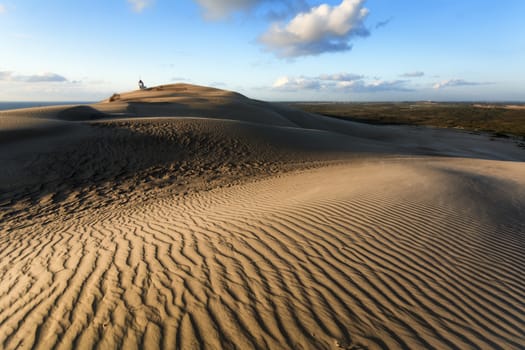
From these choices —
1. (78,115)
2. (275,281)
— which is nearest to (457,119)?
(78,115)

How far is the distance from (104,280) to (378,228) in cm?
439

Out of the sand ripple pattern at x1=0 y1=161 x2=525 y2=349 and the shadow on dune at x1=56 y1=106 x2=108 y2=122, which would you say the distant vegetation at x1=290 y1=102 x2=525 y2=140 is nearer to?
the sand ripple pattern at x1=0 y1=161 x2=525 y2=349

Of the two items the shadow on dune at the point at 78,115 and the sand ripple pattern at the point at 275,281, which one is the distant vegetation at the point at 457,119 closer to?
the sand ripple pattern at the point at 275,281

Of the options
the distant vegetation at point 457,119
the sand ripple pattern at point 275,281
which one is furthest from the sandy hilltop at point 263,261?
the distant vegetation at point 457,119

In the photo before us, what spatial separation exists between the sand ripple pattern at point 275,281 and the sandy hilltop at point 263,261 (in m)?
0.02

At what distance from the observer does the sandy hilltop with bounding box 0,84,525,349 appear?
114 inches

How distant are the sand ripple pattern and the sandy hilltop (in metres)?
0.02

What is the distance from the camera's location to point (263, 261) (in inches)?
155

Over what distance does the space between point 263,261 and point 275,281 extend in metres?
0.46

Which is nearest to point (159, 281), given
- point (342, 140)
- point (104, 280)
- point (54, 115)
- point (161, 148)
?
point (104, 280)

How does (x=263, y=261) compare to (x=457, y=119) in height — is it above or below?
above

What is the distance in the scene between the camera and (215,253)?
13.7ft

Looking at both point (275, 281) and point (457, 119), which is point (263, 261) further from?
point (457, 119)

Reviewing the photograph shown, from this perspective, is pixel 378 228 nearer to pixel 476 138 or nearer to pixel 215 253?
pixel 215 253
